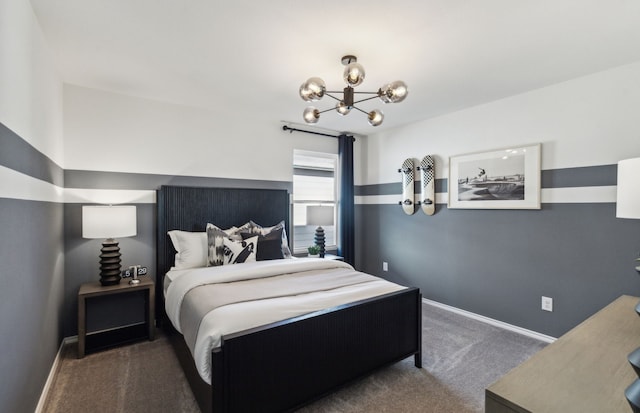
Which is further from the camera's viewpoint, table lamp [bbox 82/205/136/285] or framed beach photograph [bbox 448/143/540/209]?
framed beach photograph [bbox 448/143/540/209]

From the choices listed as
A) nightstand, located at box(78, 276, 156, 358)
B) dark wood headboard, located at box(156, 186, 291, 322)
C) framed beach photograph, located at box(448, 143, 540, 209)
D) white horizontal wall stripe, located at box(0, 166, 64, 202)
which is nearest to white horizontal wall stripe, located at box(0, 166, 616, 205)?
white horizontal wall stripe, located at box(0, 166, 64, 202)

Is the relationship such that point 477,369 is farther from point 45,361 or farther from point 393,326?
point 45,361

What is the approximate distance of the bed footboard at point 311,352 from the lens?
155 cm

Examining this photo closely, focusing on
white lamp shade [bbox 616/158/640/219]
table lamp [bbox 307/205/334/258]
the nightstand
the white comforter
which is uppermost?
white lamp shade [bbox 616/158/640/219]

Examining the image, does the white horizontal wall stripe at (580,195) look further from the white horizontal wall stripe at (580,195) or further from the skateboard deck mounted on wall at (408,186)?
the skateboard deck mounted on wall at (408,186)

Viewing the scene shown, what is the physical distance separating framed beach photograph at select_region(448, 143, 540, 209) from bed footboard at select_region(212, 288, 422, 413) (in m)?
1.65

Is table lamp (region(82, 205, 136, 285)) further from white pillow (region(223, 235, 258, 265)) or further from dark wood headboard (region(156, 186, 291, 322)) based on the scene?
white pillow (region(223, 235, 258, 265))

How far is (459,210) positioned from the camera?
3621 mm

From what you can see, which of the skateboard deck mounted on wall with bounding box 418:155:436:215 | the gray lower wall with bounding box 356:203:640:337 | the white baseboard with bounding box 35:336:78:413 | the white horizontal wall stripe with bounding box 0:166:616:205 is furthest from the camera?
the skateboard deck mounted on wall with bounding box 418:155:436:215

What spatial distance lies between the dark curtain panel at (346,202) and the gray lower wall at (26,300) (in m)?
3.34

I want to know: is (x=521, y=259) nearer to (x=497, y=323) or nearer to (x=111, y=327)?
(x=497, y=323)

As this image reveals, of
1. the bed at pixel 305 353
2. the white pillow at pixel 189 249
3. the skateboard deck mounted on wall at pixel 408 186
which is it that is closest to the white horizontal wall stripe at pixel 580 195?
the skateboard deck mounted on wall at pixel 408 186

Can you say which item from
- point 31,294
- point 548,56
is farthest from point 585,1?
point 31,294

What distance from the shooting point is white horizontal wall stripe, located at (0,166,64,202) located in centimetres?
138
